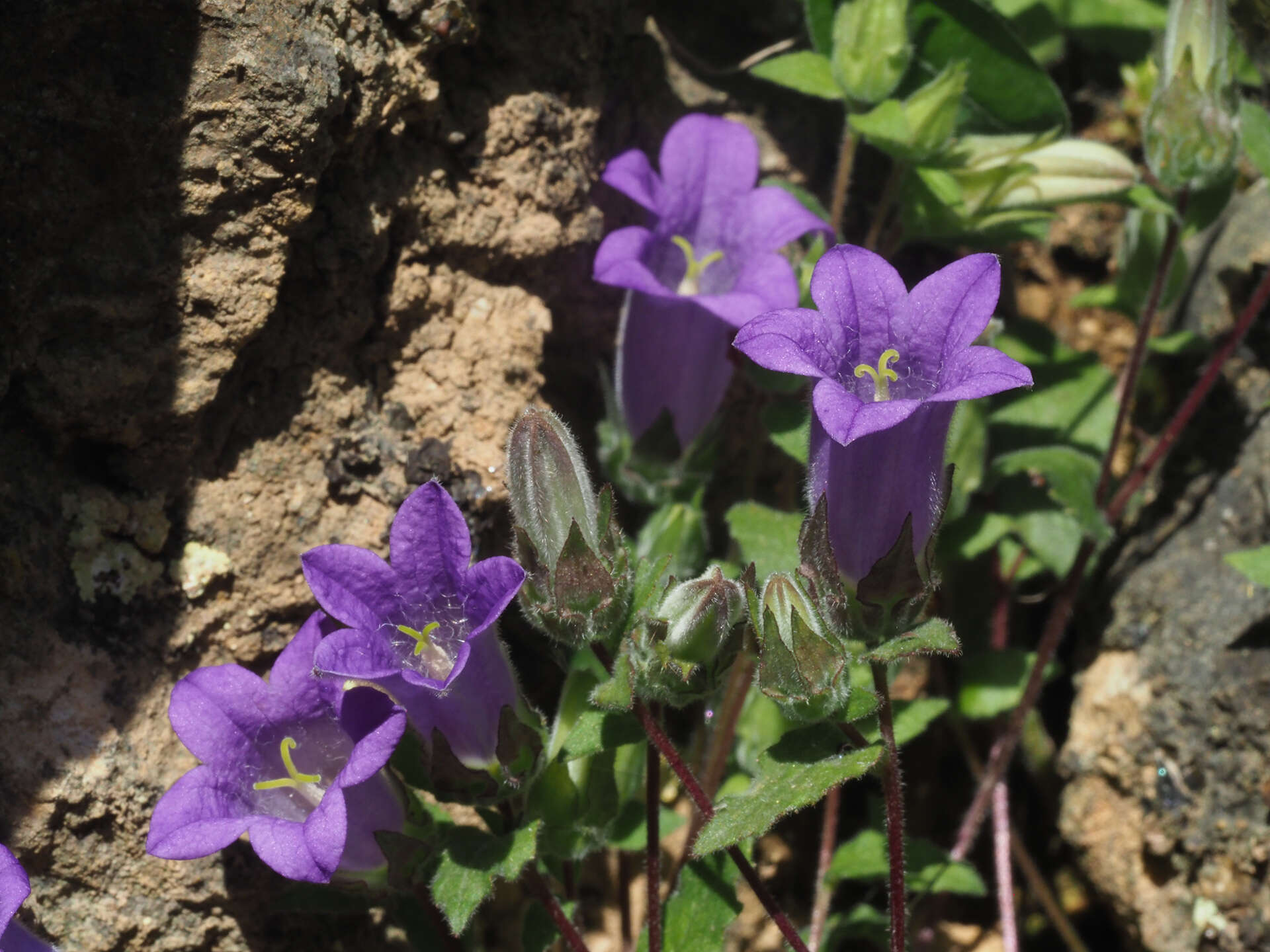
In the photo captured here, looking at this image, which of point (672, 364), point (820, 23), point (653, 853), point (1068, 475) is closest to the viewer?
point (653, 853)

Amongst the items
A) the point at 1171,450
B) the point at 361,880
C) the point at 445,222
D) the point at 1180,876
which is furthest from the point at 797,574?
the point at 1171,450

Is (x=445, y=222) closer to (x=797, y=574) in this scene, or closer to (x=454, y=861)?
(x=797, y=574)

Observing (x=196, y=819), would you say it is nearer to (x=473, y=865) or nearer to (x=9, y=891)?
(x=9, y=891)

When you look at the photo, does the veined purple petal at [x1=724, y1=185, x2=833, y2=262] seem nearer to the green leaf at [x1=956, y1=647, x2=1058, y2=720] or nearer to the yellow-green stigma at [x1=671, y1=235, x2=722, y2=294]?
the yellow-green stigma at [x1=671, y1=235, x2=722, y2=294]

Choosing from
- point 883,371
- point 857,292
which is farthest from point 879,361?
point 857,292

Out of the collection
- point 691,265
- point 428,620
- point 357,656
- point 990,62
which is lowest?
point 428,620

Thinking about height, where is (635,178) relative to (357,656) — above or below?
above
